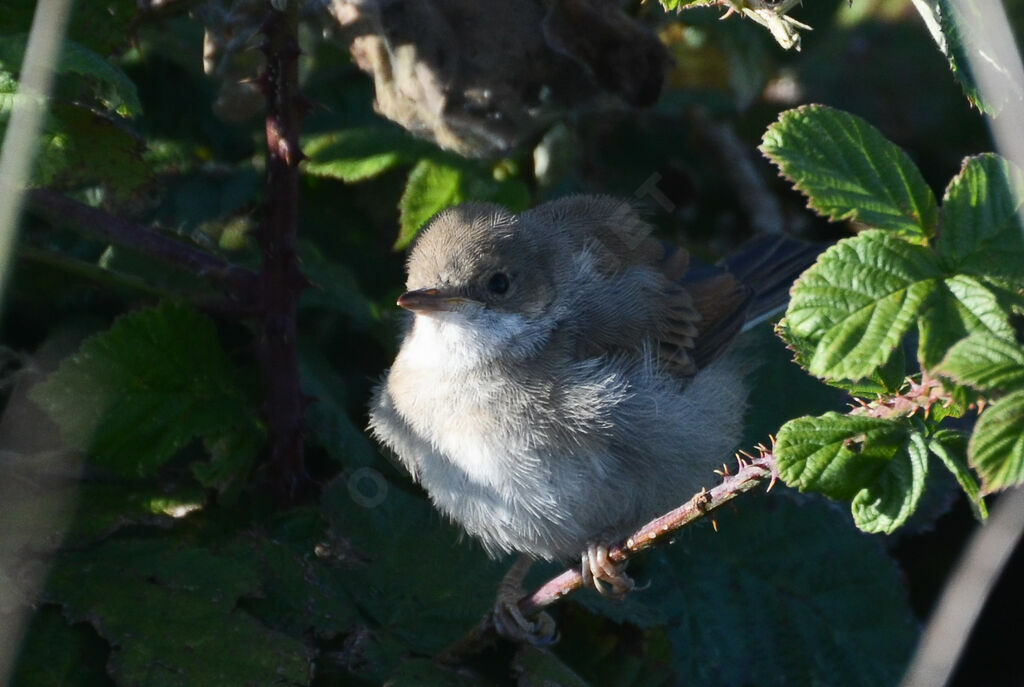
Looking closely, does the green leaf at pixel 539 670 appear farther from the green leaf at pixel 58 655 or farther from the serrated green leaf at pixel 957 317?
the serrated green leaf at pixel 957 317

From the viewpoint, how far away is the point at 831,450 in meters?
1.70

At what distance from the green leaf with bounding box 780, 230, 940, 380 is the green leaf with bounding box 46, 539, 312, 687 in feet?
4.51

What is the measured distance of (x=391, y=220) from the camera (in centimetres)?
392

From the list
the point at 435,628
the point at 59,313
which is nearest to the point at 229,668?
the point at 435,628

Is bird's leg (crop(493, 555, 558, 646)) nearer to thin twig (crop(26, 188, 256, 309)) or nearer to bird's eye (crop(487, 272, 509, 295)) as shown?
bird's eye (crop(487, 272, 509, 295))

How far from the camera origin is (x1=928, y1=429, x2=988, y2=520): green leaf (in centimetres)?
167

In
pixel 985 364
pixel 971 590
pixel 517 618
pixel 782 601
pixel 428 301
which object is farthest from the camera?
pixel 782 601

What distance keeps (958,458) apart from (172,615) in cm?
169

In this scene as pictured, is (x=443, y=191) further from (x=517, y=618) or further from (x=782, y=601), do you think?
(x=782, y=601)

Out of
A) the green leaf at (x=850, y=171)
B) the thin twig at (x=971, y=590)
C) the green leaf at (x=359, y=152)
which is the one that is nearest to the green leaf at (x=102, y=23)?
the green leaf at (x=359, y=152)

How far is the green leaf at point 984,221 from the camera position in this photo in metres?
1.66

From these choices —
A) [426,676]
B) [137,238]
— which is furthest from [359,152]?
[426,676]

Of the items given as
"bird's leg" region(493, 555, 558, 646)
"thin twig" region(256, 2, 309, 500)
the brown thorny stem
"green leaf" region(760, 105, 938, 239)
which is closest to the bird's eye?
"thin twig" region(256, 2, 309, 500)

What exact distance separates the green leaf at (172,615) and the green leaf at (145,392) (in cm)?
24
